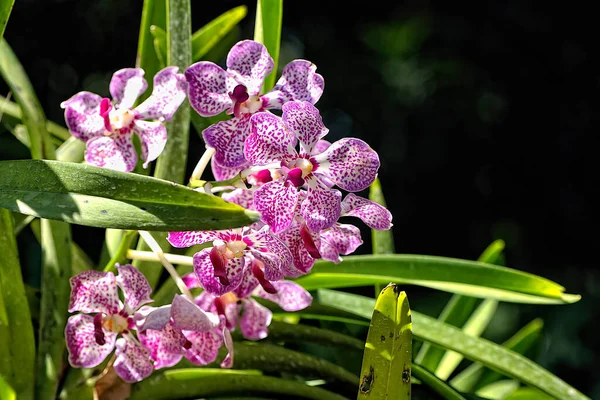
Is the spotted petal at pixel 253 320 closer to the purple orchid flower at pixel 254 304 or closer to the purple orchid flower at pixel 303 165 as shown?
the purple orchid flower at pixel 254 304

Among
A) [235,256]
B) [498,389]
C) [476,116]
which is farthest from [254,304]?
[476,116]

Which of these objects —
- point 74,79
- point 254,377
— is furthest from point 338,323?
point 74,79

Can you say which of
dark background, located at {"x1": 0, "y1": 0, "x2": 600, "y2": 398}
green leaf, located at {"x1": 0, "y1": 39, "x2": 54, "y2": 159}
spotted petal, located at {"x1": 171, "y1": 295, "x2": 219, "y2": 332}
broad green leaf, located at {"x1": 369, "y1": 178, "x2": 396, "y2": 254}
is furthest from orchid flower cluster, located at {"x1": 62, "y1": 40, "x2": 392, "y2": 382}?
dark background, located at {"x1": 0, "y1": 0, "x2": 600, "y2": 398}

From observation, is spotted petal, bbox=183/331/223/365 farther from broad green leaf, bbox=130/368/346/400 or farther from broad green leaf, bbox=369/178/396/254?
broad green leaf, bbox=369/178/396/254

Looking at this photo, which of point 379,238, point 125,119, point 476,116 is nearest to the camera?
point 125,119

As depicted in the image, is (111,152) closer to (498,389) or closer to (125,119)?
(125,119)

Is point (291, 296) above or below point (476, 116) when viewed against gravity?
below

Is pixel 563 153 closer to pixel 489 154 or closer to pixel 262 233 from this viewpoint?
pixel 489 154

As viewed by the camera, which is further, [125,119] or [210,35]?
[210,35]

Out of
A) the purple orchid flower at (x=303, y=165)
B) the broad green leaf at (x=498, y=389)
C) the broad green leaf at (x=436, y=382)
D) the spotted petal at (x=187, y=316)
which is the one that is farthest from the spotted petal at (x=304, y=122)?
the broad green leaf at (x=498, y=389)
